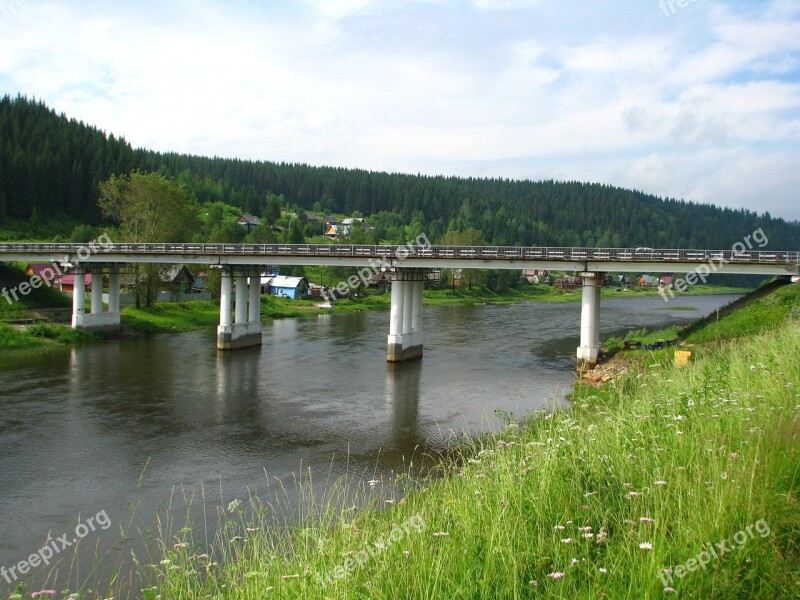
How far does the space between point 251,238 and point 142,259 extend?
68628mm

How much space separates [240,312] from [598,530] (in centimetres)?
5201

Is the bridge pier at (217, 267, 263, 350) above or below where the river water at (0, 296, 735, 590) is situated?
above

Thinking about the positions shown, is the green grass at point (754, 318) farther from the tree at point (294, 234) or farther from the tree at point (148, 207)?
the tree at point (294, 234)

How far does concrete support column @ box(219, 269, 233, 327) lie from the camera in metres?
55.3

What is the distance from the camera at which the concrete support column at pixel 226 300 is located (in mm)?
55344

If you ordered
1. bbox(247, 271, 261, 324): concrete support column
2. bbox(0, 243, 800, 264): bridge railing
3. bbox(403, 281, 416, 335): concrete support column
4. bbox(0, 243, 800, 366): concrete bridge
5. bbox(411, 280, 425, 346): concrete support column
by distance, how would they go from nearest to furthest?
bbox(0, 243, 800, 264): bridge railing → bbox(0, 243, 800, 366): concrete bridge → bbox(403, 281, 416, 335): concrete support column → bbox(411, 280, 425, 346): concrete support column → bbox(247, 271, 261, 324): concrete support column

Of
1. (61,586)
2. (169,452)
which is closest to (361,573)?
(61,586)

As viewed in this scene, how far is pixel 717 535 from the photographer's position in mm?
7215

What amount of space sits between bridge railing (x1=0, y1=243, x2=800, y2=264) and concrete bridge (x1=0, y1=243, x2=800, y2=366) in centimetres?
7

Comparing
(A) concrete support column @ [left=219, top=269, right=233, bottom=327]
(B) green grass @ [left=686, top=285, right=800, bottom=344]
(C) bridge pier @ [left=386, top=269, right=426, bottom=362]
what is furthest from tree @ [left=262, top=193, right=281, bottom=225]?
(B) green grass @ [left=686, top=285, right=800, bottom=344]

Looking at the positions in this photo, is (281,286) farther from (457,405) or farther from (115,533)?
(115,533)

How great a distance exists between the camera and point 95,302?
61.7 meters

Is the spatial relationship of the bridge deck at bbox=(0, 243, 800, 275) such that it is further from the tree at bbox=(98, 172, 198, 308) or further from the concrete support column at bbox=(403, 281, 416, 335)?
the tree at bbox=(98, 172, 198, 308)

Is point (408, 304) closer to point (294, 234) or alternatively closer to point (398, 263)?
point (398, 263)
